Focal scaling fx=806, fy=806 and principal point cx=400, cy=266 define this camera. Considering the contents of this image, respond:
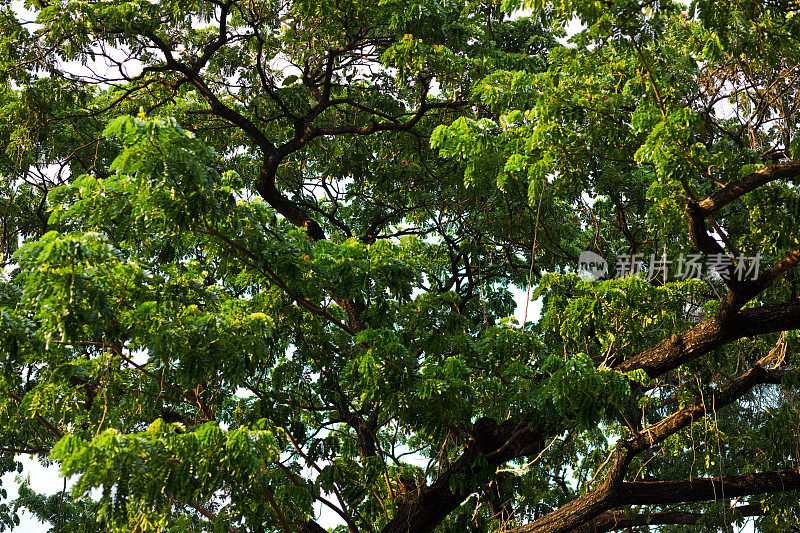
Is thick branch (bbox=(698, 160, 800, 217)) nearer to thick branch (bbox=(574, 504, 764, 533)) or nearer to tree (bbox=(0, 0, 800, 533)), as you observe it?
tree (bbox=(0, 0, 800, 533))

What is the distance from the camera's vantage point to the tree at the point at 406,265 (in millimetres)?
4930

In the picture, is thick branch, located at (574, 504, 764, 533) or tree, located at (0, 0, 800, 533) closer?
tree, located at (0, 0, 800, 533)

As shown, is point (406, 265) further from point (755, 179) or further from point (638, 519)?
point (638, 519)

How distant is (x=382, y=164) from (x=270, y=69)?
1.61 m

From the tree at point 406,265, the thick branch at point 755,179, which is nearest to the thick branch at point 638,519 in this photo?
the tree at point 406,265

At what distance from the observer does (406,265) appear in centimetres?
570

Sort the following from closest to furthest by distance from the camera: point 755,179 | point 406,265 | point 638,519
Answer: point 755,179 < point 406,265 < point 638,519

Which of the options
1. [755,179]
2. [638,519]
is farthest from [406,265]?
[638,519]

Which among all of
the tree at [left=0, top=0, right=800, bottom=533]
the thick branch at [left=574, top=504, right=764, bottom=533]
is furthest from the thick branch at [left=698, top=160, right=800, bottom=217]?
the thick branch at [left=574, top=504, right=764, bottom=533]

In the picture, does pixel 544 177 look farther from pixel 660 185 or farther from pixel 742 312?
pixel 742 312

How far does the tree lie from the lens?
493 cm

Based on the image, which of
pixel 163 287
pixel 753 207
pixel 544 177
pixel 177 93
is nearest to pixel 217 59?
pixel 177 93

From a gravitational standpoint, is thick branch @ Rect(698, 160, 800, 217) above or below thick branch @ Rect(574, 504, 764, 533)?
above

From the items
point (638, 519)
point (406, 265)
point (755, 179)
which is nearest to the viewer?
point (755, 179)
